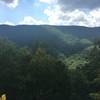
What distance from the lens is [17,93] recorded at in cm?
5862

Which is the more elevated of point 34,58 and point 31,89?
point 34,58

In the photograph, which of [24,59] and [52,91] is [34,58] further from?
[52,91]

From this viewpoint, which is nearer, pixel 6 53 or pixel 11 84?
pixel 11 84

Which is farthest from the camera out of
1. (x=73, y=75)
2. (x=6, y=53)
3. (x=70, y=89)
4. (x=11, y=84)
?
(x=73, y=75)

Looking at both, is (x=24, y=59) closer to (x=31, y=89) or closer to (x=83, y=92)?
(x=31, y=89)

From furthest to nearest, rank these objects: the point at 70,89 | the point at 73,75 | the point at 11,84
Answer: the point at 73,75, the point at 70,89, the point at 11,84

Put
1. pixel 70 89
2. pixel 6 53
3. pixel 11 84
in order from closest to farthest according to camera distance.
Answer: pixel 11 84 < pixel 70 89 < pixel 6 53

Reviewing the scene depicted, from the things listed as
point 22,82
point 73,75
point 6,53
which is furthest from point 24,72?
point 73,75

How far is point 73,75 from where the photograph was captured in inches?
2785

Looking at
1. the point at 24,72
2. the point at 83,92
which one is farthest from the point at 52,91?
the point at 83,92

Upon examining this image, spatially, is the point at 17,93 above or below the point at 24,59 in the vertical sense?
below

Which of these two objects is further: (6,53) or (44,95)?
(6,53)

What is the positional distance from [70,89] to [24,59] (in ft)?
29.6

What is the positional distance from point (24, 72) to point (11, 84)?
3231 mm
